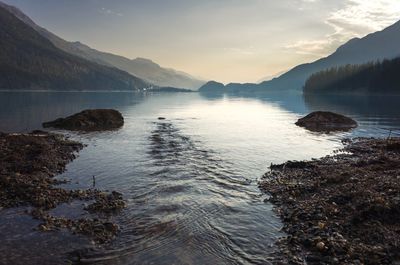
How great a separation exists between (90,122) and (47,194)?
49283 mm

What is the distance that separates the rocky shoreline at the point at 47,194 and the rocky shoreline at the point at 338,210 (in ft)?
33.6

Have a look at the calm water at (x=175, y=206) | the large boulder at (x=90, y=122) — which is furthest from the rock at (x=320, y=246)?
the large boulder at (x=90, y=122)

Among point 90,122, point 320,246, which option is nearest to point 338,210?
point 320,246

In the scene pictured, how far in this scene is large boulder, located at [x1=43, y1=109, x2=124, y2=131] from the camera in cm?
6756

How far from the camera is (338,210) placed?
20984mm

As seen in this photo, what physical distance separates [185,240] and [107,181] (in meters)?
13.1

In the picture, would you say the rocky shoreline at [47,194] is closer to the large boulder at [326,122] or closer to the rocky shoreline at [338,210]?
the rocky shoreline at [338,210]

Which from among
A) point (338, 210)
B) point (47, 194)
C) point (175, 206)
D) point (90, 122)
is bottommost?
point (175, 206)

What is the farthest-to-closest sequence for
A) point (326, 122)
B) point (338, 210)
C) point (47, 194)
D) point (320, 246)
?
point (326, 122)
point (47, 194)
point (338, 210)
point (320, 246)

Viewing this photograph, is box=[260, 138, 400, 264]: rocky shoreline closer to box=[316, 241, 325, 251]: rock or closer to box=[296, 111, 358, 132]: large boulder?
box=[316, 241, 325, 251]: rock

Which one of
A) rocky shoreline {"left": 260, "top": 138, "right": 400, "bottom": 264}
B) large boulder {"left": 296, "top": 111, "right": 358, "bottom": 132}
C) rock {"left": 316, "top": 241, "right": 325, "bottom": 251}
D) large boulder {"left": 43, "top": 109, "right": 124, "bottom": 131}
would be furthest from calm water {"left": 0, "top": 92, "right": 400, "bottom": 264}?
large boulder {"left": 296, "top": 111, "right": 358, "bottom": 132}

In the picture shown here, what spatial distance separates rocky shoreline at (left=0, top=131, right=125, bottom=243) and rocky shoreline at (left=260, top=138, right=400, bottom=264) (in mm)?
10232

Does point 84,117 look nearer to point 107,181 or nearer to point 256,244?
point 107,181

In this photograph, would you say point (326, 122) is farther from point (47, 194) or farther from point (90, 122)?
point (47, 194)
